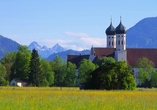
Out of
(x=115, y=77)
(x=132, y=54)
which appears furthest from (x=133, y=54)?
(x=115, y=77)

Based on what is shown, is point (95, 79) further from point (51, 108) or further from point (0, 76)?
point (0, 76)

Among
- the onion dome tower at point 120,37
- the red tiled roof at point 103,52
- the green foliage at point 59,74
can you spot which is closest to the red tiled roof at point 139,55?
the onion dome tower at point 120,37

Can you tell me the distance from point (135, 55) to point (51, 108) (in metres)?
141

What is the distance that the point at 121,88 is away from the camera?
67.1 m

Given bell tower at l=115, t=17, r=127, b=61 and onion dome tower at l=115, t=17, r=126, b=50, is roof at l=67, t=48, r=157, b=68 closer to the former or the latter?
bell tower at l=115, t=17, r=127, b=61

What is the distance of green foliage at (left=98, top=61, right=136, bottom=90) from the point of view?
6619cm

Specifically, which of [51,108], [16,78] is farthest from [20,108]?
[16,78]

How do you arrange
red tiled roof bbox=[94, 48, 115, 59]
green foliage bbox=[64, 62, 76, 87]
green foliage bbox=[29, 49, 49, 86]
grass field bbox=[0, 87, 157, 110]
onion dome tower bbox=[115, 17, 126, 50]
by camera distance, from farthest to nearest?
onion dome tower bbox=[115, 17, 126, 50], red tiled roof bbox=[94, 48, 115, 59], green foliage bbox=[64, 62, 76, 87], green foliage bbox=[29, 49, 49, 86], grass field bbox=[0, 87, 157, 110]

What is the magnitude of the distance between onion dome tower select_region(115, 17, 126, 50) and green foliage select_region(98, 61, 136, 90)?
100m

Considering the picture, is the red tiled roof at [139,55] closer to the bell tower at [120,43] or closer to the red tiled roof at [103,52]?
the bell tower at [120,43]

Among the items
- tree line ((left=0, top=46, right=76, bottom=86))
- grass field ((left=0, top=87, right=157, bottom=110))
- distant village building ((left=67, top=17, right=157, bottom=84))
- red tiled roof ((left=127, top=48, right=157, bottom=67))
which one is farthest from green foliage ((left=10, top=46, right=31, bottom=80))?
grass field ((left=0, top=87, right=157, bottom=110))

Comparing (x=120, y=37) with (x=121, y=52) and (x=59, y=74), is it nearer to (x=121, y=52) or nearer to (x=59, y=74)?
(x=121, y=52)

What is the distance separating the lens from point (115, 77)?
6631cm

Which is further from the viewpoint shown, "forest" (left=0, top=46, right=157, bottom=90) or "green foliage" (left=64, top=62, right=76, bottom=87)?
"green foliage" (left=64, top=62, right=76, bottom=87)
